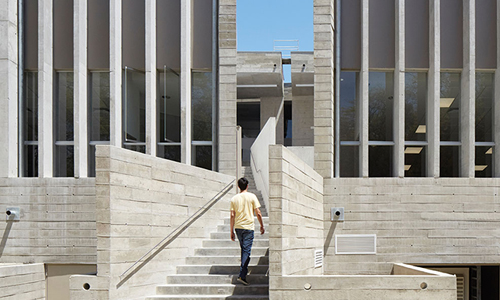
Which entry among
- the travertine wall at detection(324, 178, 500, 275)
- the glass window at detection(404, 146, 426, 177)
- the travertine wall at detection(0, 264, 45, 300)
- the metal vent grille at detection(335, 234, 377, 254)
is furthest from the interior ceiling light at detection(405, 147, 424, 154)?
the travertine wall at detection(0, 264, 45, 300)

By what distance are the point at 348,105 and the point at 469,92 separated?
9.58 ft

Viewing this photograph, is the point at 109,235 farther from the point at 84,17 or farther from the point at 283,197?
the point at 84,17

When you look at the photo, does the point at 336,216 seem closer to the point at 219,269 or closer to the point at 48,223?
the point at 219,269

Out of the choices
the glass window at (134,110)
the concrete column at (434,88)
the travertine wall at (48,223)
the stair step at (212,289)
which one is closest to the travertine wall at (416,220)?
the concrete column at (434,88)

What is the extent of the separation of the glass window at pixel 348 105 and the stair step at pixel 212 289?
19.2ft

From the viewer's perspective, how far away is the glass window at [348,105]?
12.1 m

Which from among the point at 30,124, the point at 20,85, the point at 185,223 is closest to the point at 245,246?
the point at 185,223

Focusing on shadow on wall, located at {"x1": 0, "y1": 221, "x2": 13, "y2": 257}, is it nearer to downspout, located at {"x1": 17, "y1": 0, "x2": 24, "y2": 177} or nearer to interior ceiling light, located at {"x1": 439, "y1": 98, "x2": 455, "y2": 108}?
downspout, located at {"x1": 17, "y1": 0, "x2": 24, "y2": 177}

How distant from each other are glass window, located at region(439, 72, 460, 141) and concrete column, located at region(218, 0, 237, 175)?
5.41 meters

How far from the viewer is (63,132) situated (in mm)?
12047

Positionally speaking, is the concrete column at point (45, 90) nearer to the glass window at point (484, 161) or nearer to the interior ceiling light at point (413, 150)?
the interior ceiling light at point (413, 150)

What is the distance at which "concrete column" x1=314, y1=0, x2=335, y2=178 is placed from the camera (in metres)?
11.5

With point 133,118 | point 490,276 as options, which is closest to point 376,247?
point 490,276

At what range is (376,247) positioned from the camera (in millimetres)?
11156
